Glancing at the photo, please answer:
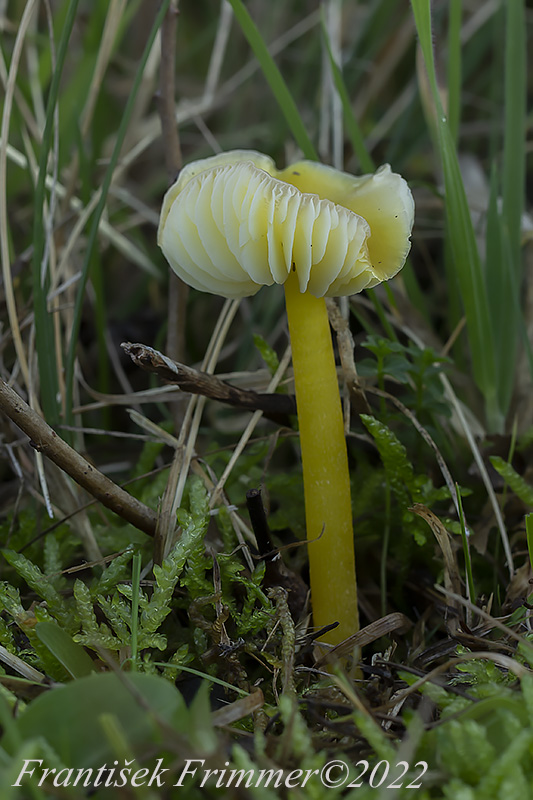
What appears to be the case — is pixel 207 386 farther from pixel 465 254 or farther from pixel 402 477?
pixel 465 254

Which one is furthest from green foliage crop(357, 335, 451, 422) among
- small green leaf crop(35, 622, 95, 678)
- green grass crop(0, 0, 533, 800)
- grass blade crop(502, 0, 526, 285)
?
small green leaf crop(35, 622, 95, 678)

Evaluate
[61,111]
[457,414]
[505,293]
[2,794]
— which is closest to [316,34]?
[61,111]

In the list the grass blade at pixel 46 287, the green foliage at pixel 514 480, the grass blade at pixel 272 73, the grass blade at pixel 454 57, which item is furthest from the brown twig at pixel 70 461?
the grass blade at pixel 454 57

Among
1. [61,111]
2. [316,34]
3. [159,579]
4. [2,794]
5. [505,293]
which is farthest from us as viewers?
[316,34]

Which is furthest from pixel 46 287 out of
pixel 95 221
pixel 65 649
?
pixel 65 649

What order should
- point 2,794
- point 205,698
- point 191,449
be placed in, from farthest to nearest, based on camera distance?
1. point 191,449
2. point 205,698
3. point 2,794

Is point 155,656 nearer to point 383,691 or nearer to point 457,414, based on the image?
point 383,691

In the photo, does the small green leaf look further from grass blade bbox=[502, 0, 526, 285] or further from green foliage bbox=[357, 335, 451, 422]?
grass blade bbox=[502, 0, 526, 285]

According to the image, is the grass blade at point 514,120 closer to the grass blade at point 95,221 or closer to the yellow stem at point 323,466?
the yellow stem at point 323,466
